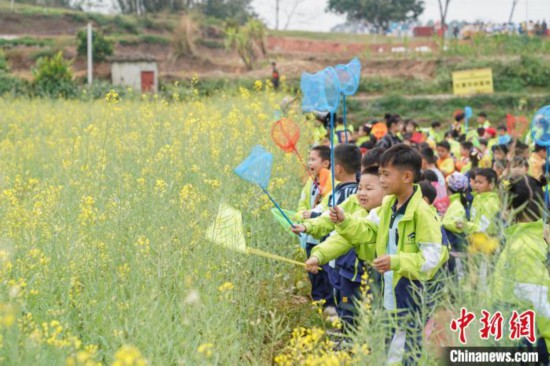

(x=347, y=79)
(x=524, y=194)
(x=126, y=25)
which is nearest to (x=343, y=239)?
(x=524, y=194)

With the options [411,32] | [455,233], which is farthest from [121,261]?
[411,32]

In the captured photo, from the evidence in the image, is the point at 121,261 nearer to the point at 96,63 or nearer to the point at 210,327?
the point at 210,327

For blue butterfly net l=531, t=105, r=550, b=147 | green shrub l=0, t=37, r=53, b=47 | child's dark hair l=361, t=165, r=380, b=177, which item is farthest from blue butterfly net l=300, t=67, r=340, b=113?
green shrub l=0, t=37, r=53, b=47

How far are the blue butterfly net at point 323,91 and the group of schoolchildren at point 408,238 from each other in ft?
1.05

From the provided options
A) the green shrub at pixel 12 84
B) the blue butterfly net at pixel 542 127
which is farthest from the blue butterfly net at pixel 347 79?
the green shrub at pixel 12 84

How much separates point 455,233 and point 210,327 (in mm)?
2382

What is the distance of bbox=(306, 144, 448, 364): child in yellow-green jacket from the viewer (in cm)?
317

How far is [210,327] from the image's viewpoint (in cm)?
298

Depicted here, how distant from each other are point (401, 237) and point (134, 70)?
21111 mm

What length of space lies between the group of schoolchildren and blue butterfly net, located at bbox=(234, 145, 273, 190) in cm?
31

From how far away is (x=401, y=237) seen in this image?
3324 millimetres

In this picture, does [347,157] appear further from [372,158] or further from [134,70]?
Answer: [134,70]

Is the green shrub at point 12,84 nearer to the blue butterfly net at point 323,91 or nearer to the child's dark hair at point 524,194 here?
the blue butterfly net at point 323,91

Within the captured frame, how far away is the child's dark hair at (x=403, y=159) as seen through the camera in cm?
335
